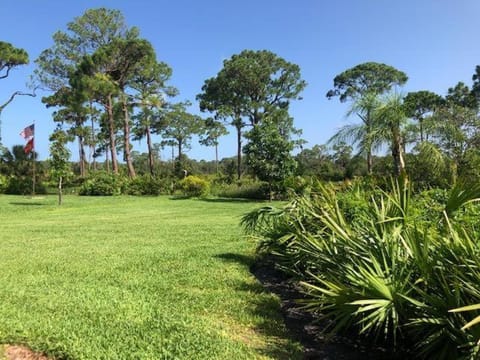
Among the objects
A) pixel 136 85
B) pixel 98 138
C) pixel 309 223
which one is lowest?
pixel 309 223

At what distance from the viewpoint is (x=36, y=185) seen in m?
30.6

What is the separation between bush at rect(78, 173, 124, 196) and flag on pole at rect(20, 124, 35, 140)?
15.5 ft

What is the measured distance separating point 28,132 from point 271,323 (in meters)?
26.1

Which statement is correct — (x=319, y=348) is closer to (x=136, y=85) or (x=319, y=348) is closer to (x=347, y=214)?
(x=347, y=214)

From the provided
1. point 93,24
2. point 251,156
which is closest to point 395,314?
point 251,156

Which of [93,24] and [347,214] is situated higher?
[93,24]

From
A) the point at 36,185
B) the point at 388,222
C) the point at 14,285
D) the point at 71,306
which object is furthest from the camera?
the point at 36,185

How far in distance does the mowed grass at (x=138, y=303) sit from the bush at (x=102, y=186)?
811 inches

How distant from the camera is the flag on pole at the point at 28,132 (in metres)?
25.6

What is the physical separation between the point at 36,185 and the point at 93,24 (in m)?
13.7

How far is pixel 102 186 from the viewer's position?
27.6m

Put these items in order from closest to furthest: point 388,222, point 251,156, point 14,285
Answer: point 388,222 → point 14,285 → point 251,156

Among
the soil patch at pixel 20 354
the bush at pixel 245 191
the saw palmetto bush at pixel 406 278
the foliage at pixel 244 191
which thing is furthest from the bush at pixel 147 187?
the soil patch at pixel 20 354

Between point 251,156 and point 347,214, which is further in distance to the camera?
point 251,156
